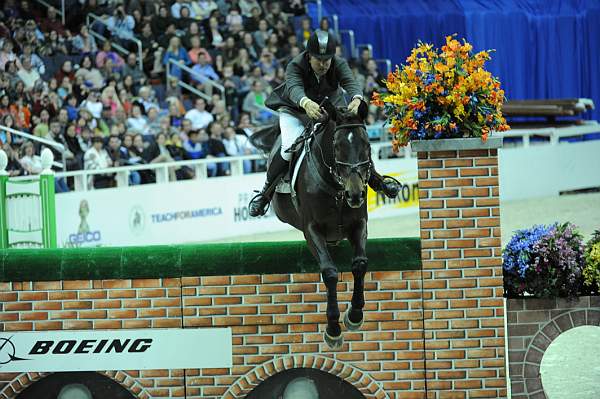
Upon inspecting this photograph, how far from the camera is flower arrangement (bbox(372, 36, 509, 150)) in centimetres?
754

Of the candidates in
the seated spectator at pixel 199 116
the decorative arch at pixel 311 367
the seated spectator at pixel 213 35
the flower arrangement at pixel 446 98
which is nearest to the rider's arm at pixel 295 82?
the flower arrangement at pixel 446 98

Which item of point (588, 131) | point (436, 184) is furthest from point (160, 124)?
point (436, 184)

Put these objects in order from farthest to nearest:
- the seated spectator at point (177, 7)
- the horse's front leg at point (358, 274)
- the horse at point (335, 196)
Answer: the seated spectator at point (177, 7) < the horse's front leg at point (358, 274) < the horse at point (335, 196)

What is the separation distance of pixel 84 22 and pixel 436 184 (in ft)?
44.5

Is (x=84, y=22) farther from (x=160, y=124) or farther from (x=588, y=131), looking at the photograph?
(x=588, y=131)

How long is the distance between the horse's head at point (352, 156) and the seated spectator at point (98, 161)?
9.51 meters

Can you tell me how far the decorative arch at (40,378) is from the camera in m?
7.66

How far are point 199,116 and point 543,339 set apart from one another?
38.9ft

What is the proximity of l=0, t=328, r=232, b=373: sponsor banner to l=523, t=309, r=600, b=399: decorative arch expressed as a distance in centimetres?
212

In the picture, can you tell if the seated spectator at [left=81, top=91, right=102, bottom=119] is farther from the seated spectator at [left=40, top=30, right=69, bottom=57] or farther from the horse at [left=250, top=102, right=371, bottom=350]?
the horse at [left=250, top=102, right=371, bottom=350]

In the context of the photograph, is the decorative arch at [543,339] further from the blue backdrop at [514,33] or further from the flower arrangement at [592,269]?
the blue backdrop at [514,33]

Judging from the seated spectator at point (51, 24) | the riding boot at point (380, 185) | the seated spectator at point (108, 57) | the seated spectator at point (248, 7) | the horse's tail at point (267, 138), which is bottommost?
the riding boot at point (380, 185)

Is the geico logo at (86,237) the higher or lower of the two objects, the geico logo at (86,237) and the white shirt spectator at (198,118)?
the lower

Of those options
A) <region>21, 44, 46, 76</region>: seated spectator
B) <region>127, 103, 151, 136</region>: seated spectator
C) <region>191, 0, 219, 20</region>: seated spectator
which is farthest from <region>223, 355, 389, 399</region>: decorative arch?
<region>191, 0, 219, 20</region>: seated spectator
